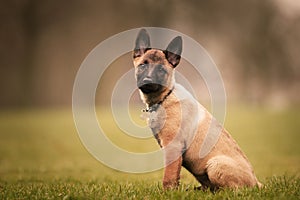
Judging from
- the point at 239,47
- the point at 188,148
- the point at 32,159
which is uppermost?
the point at 239,47

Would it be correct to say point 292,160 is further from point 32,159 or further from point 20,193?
point 20,193

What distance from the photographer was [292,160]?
47.1 feet

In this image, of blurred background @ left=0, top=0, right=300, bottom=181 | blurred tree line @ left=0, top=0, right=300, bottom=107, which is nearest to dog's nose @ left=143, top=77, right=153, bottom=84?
blurred background @ left=0, top=0, right=300, bottom=181

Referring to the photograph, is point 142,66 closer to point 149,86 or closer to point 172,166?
point 149,86

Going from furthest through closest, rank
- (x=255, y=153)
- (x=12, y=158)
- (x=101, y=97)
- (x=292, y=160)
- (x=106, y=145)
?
1. (x=101, y=97)
2. (x=106, y=145)
3. (x=255, y=153)
4. (x=12, y=158)
5. (x=292, y=160)

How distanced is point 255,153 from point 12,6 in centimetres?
2990

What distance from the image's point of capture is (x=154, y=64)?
637 cm

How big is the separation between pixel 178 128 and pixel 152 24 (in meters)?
34.0

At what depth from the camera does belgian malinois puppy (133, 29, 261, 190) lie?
6.15 m

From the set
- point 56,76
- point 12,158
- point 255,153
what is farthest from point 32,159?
point 56,76

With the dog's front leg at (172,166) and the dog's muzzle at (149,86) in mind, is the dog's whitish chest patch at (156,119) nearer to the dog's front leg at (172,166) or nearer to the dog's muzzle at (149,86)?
the dog's muzzle at (149,86)

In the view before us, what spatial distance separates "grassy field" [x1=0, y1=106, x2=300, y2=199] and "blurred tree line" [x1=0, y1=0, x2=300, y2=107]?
11.1 meters

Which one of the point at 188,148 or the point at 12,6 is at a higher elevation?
the point at 12,6

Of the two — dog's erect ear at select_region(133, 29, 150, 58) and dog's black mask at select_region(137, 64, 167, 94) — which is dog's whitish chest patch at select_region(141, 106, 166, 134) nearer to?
dog's black mask at select_region(137, 64, 167, 94)
